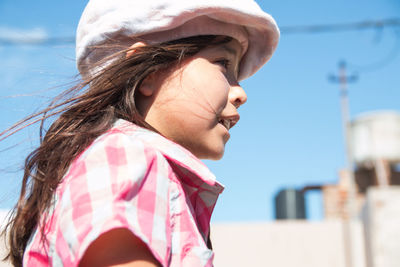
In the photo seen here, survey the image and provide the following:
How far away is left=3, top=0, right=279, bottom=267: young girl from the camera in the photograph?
1.01m

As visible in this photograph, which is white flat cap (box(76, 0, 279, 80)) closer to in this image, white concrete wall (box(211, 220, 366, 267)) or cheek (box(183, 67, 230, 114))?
cheek (box(183, 67, 230, 114))

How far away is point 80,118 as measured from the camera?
1.35 metres

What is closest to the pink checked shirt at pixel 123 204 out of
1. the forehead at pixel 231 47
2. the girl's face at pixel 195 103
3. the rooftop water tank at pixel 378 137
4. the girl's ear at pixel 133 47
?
the girl's face at pixel 195 103

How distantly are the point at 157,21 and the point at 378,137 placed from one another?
1546 cm

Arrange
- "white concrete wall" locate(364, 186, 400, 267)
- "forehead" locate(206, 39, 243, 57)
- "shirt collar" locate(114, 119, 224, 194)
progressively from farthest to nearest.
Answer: "white concrete wall" locate(364, 186, 400, 267), "forehead" locate(206, 39, 243, 57), "shirt collar" locate(114, 119, 224, 194)

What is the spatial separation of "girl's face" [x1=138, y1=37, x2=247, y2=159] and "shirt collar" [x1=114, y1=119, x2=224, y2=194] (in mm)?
118

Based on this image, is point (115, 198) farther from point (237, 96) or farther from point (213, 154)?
point (237, 96)

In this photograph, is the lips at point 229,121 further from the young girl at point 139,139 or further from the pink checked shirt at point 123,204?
the pink checked shirt at point 123,204

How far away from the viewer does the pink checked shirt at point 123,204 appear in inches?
38.9

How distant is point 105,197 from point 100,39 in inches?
22.8

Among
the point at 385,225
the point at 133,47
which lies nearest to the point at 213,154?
the point at 133,47

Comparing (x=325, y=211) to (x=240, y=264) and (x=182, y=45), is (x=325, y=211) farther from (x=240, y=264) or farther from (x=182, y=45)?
(x=182, y=45)

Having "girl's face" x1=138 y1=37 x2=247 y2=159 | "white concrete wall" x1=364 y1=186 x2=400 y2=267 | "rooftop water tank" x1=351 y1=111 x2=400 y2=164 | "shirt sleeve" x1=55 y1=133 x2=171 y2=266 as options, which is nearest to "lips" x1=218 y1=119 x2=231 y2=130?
"girl's face" x1=138 y1=37 x2=247 y2=159

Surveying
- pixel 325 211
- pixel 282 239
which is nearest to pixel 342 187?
pixel 325 211
